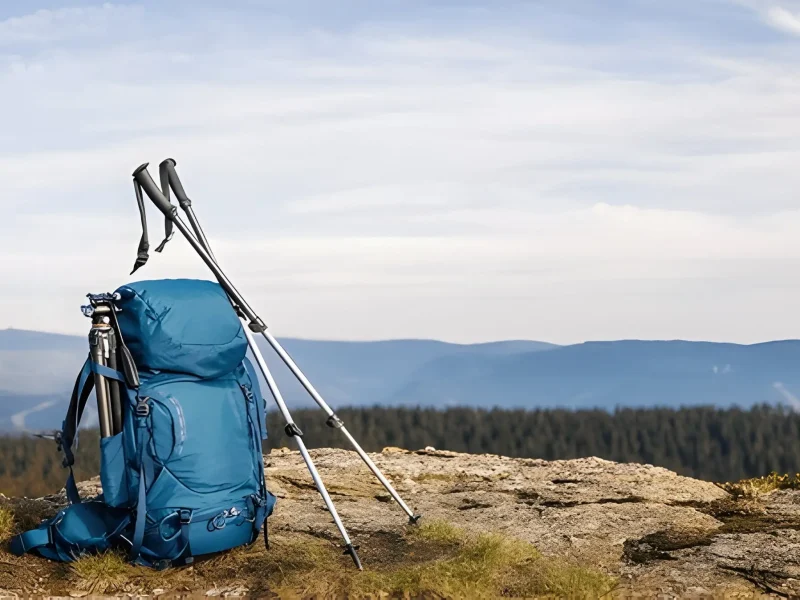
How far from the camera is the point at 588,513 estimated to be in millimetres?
8844

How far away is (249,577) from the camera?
6957mm

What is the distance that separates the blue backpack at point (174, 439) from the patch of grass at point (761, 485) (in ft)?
Result: 18.0

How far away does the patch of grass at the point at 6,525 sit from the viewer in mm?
7980

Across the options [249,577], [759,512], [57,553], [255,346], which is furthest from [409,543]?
[759,512]

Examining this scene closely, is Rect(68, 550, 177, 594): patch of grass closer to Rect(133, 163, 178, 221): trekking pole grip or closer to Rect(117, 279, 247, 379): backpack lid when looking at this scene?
Rect(117, 279, 247, 379): backpack lid

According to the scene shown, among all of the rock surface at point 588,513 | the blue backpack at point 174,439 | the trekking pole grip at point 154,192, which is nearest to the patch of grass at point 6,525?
the blue backpack at point 174,439

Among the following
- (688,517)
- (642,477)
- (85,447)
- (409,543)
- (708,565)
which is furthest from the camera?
(85,447)

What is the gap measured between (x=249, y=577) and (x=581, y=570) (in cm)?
231

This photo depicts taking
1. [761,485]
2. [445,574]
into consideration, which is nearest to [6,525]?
[445,574]

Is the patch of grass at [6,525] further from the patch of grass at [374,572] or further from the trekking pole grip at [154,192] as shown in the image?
the trekking pole grip at [154,192]

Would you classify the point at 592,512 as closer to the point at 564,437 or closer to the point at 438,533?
the point at 438,533

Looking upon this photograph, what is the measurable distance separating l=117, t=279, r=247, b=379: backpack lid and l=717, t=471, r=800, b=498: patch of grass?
582 cm

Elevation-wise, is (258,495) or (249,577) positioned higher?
(258,495)

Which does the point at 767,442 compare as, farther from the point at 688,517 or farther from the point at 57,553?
the point at 57,553
